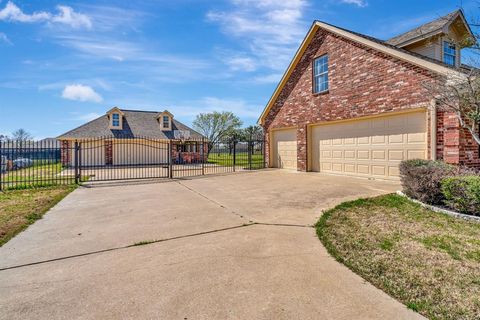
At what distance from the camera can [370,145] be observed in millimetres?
10250

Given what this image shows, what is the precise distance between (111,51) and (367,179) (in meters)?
11.9

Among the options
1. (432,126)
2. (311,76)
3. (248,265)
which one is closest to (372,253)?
(248,265)

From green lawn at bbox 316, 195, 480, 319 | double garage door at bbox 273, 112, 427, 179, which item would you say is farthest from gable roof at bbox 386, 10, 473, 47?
green lawn at bbox 316, 195, 480, 319

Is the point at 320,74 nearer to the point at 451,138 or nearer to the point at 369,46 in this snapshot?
the point at 369,46

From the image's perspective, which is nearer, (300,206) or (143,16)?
(300,206)

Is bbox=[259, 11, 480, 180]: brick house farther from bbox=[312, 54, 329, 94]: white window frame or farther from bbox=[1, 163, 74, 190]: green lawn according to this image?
bbox=[1, 163, 74, 190]: green lawn

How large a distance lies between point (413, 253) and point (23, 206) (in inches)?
346

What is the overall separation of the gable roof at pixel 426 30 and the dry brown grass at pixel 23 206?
13.8m

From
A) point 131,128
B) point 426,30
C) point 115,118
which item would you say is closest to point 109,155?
point 131,128

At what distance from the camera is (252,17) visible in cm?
972

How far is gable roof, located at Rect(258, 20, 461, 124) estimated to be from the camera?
26.1 feet

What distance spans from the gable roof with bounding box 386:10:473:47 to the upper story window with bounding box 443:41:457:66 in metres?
0.77

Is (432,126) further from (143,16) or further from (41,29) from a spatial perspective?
(41,29)

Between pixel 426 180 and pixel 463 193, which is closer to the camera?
pixel 463 193
